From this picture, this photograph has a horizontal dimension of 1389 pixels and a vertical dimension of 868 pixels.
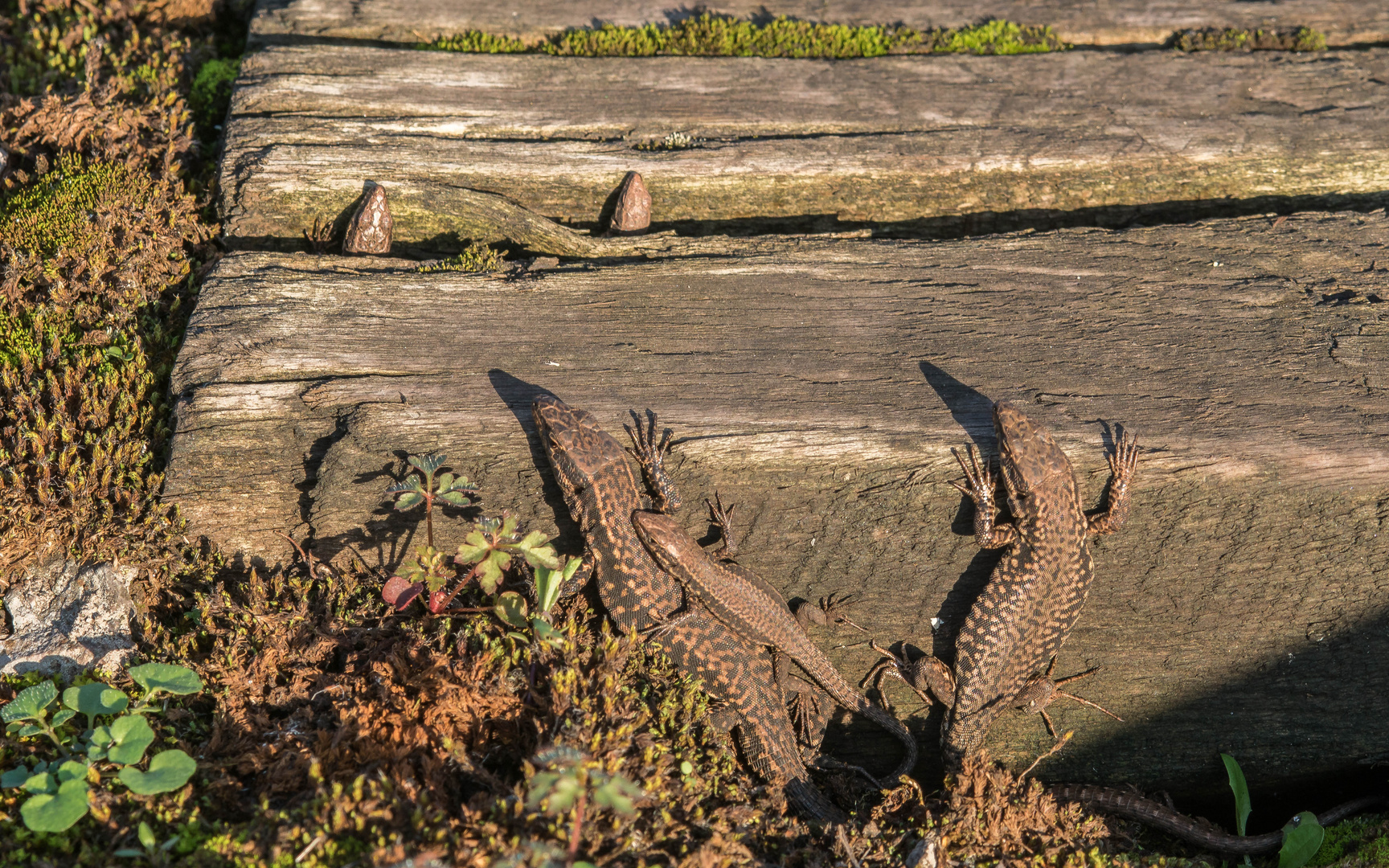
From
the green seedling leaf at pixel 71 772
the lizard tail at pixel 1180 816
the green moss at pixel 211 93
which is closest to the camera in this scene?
the green seedling leaf at pixel 71 772

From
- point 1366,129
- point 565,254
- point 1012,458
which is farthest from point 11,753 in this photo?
point 1366,129

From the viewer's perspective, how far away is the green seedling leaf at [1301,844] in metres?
5.77

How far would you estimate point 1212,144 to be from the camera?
842 centimetres

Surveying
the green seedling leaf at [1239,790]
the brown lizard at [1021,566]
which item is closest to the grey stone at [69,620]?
the brown lizard at [1021,566]

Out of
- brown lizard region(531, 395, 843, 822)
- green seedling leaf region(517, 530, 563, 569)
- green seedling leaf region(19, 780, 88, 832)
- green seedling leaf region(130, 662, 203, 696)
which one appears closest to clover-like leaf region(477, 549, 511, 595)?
green seedling leaf region(517, 530, 563, 569)

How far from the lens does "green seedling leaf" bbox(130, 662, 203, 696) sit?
4879mm

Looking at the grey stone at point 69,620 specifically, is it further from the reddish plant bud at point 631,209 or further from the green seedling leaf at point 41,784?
the reddish plant bud at point 631,209

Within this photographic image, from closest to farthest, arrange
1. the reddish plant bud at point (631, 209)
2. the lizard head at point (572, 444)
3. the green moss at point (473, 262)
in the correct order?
the lizard head at point (572, 444), the green moss at point (473, 262), the reddish plant bud at point (631, 209)

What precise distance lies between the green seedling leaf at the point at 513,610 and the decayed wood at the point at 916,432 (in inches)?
30.8

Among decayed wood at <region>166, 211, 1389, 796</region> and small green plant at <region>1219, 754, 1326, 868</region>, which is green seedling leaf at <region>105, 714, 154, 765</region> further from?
small green plant at <region>1219, 754, 1326, 868</region>

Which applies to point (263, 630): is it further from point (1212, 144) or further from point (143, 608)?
point (1212, 144)

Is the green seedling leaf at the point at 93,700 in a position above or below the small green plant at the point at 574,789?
below

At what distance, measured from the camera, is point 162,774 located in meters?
4.54

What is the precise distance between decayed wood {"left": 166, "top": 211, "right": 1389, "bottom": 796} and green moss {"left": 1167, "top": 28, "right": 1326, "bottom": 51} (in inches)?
156
